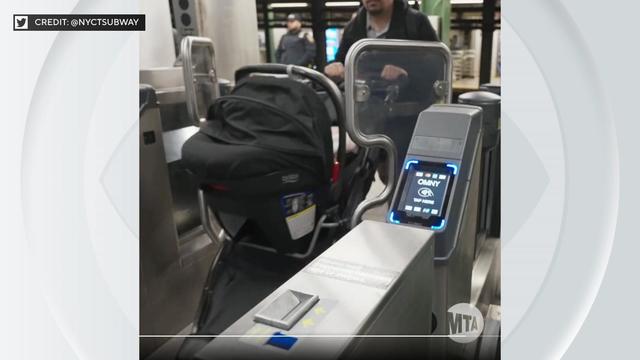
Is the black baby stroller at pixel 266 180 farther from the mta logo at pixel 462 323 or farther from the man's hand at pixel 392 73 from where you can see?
the mta logo at pixel 462 323

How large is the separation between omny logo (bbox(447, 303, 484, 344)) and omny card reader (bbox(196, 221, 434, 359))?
7 cm

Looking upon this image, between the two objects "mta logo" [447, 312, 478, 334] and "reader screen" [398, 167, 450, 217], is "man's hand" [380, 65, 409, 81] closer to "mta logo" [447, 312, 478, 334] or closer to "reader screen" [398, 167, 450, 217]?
"reader screen" [398, 167, 450, 217]

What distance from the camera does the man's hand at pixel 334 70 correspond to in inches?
59.5

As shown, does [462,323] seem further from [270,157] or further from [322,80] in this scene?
[322,80]

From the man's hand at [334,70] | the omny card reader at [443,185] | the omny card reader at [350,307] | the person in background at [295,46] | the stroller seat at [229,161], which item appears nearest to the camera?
the omny card reader at [350,307]

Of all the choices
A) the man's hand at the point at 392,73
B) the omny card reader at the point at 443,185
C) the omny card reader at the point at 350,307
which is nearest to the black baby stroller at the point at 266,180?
the man's hand at the point at 392,73

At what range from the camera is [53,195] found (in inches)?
35.5

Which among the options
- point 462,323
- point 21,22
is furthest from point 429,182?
point 21,22

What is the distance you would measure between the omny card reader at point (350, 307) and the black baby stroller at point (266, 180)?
60 cm

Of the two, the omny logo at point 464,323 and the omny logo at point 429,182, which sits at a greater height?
the omny logo at point 429,182

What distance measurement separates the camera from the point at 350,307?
682 millimetres

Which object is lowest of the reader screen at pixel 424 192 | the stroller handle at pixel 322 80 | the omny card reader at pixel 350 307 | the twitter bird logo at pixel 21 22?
the omny card reader at pixel 350 307
